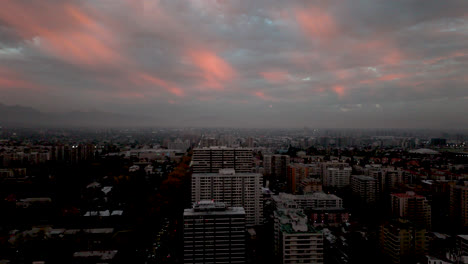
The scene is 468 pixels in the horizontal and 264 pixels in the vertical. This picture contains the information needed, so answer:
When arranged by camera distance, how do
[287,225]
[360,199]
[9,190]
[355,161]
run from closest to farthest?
1. [287,225]
2. [9,190]
3. [360,199]
4. [355,161]

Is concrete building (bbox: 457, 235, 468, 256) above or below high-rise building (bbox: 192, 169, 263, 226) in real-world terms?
below

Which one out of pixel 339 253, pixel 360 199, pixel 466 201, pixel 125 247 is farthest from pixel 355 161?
pixel 125 247

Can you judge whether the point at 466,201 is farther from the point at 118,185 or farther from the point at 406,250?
the point at 118,185

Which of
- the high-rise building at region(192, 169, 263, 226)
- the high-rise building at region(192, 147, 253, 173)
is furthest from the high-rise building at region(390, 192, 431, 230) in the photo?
the high-rise building at region(192, 147, 253, 173)

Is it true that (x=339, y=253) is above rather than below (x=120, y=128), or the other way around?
below

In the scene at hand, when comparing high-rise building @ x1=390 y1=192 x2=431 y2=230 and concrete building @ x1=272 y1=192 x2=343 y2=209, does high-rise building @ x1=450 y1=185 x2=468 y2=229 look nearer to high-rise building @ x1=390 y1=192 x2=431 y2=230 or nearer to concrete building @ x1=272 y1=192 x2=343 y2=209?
high-rise building @ x1=390 y1=192 x2=431 y2=230

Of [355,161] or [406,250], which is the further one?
[355,161]

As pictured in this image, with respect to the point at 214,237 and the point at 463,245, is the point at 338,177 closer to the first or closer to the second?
the point at 463,245
